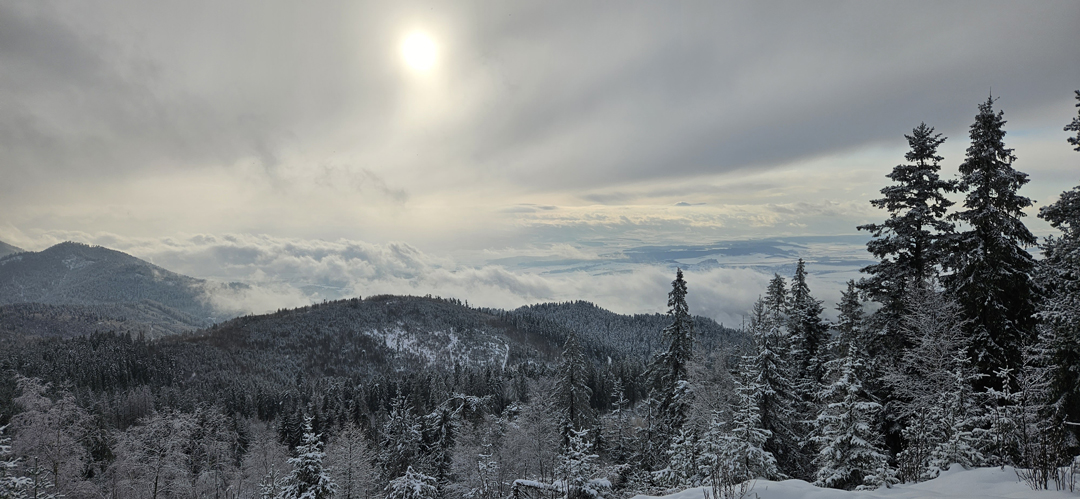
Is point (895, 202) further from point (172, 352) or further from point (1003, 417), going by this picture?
point (172, 352)

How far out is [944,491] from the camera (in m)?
7.16

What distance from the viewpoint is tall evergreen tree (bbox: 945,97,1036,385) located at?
15.7m

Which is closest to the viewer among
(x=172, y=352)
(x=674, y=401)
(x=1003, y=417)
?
(x=1003, y=417)

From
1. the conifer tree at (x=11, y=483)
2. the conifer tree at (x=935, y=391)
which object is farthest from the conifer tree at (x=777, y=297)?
the conifer tree at (x=11, y=483)

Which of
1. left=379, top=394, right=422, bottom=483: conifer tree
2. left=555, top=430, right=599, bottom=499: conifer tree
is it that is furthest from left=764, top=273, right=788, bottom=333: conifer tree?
left=379, top=394, right=422, bottom=483: conifer tree

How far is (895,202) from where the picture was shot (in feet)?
55.9

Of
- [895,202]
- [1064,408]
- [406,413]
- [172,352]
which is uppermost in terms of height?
[895,202]

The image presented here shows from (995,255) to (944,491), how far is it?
45.6ft

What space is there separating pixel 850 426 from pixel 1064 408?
5.72 m

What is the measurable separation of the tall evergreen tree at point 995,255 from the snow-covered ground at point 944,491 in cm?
1088

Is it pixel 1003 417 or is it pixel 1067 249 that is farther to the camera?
pixel 1067 249

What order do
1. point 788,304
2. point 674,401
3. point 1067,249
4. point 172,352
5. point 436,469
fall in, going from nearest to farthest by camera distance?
point 1067,249 → point 674,401 → point 788,304 → point 436,469 → point 172,352

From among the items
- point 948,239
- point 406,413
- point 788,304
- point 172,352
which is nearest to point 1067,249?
point 948,239

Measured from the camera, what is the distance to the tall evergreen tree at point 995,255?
15680mm
